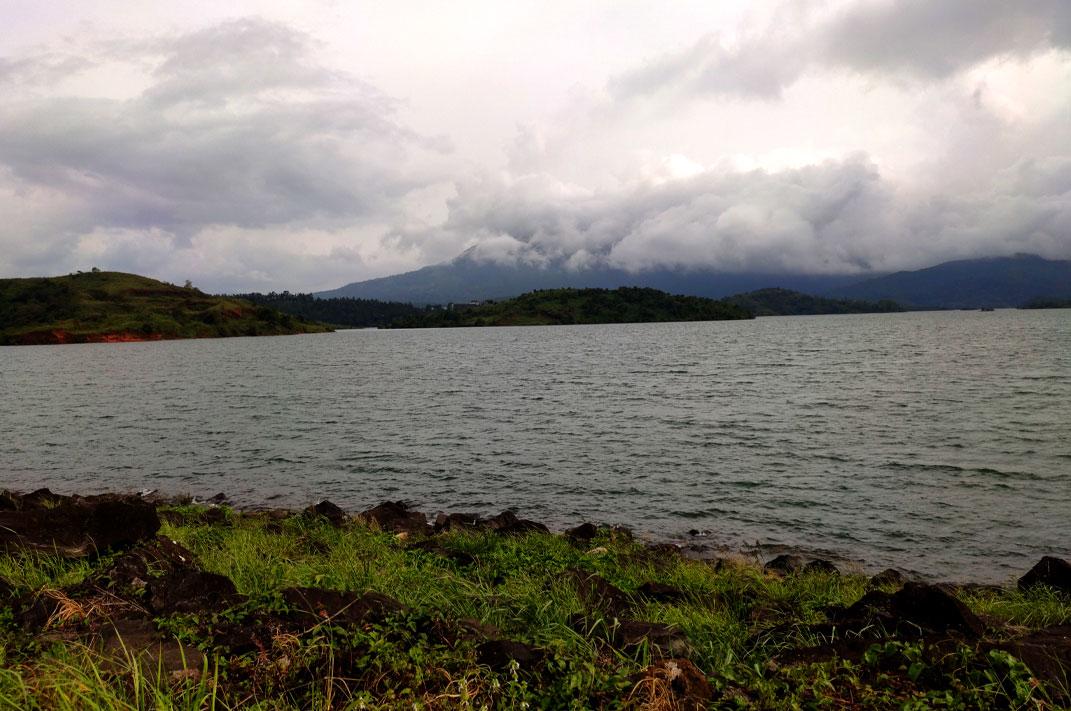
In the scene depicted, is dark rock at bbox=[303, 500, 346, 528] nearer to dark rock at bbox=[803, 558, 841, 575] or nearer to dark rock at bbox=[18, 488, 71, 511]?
dark rock at bbox=[18, 488, 71, 511]

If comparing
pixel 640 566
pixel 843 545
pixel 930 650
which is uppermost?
pixel 930 650

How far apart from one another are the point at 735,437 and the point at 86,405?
190ft

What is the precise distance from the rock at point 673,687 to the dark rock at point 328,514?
48.3 ft

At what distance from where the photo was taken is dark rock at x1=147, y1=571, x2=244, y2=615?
305 inches

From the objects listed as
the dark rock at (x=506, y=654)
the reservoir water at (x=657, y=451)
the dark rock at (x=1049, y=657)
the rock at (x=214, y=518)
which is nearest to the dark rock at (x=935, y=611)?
the dark rock at (x=1049, y=657)

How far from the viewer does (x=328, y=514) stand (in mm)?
20141

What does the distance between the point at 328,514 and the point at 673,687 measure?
660 inches

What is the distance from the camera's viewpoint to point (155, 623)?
7.09m

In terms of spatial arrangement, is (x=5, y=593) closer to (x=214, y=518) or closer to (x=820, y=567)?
(x=214, y=518)

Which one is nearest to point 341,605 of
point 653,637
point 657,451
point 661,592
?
point 653,637

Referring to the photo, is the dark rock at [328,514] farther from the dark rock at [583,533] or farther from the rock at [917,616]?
the rock at [917,616]

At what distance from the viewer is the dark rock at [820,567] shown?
51.1 feet

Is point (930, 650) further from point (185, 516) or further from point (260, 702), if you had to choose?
point (185, 516)

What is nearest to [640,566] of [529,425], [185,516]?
[185,516]
